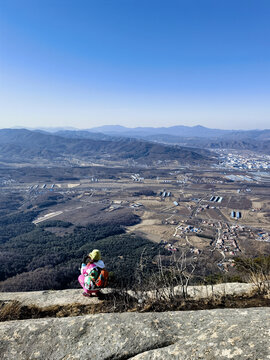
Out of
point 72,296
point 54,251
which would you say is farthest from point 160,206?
point 72,296

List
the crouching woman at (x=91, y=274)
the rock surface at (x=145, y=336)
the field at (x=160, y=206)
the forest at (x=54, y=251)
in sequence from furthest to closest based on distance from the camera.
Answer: the field at (x=160, y=206), the forest at (x=54, y=251), the crouching woman at (x=91, y=274), the rock surface at (x=145, y=336)

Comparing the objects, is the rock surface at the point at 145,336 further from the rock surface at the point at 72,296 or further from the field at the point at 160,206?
the field at the point at 160,206

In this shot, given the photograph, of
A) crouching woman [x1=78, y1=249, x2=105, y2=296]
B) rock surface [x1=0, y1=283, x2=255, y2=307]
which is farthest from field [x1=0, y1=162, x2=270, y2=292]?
crouching woman [x1=78, y1=249, x2=105, y2=296]

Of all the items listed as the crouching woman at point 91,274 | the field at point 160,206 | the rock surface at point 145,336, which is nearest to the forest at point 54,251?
the field at point 160,206

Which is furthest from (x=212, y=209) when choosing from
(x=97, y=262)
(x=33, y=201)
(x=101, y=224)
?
(x=97, y=262)

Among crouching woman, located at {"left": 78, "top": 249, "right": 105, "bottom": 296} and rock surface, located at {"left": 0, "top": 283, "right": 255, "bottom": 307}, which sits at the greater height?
crouching woman, located at {"left": 78, "top": 249, "right": 105, "bottom": 296}

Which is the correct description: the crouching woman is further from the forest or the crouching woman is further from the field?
the forest

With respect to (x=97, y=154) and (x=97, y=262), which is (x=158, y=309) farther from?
(x=97, y=154)

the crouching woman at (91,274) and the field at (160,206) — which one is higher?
the crouching woman at (91,274)

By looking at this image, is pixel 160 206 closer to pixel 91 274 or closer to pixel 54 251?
pixel 54 251
